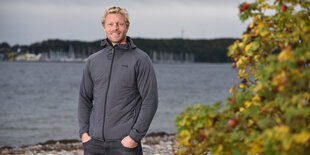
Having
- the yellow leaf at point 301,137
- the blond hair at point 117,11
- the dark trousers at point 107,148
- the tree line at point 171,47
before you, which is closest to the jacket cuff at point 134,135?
the dark trousers at point 107,148

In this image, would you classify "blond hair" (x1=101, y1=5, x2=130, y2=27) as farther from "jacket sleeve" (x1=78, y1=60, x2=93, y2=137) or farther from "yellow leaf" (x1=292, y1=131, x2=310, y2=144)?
"yellow leaf" (x1=292, y1=131, x2=310, y2=144)

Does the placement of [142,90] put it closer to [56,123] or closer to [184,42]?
[56,123]

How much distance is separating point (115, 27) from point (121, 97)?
68 centimetres

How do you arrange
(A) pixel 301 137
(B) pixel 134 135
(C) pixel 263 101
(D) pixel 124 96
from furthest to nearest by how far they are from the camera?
(D) pixel 124 96, (B) pixel 134 135, (C) pixel 263 101, (A) pixel 301 137

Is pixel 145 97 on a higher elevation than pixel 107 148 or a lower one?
higher

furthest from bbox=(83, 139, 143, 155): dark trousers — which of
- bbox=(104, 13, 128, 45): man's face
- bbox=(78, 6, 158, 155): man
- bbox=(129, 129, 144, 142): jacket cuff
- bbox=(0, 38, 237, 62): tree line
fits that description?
bbox=(0, 38, 237, 62): tree line

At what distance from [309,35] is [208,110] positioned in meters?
0.86

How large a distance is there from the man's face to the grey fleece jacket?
0.09 meters

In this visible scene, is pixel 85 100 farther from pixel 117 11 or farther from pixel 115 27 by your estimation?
pixel 117 11

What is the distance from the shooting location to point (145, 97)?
3.72 m

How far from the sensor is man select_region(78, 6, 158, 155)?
3725 mm

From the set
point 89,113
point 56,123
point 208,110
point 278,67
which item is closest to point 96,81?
point 89,113

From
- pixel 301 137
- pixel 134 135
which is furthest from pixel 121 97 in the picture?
pixel 301 137

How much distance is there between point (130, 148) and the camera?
3.73 metres
